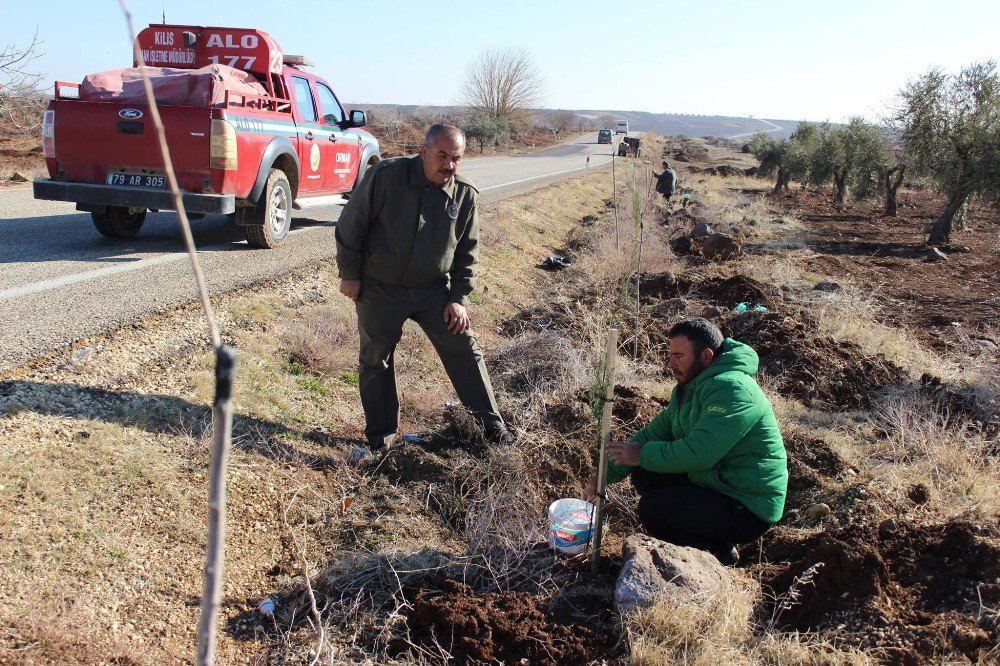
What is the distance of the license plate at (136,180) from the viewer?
7176 mm

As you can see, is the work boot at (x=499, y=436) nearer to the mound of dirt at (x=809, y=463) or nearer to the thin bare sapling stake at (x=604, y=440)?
the thin bare sapling stake at (x=604, y=440)

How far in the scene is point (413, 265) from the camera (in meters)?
4.16

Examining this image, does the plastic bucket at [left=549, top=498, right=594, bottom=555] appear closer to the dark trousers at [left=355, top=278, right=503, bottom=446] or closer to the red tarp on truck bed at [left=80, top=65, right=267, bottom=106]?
the dark trousers at [left=355, top=278, right=503, bottom=446]

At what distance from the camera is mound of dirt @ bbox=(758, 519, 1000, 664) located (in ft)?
9.42

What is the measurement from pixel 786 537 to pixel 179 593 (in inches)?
121

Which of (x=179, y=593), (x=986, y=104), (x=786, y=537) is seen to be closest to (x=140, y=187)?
(x=179, y=593)

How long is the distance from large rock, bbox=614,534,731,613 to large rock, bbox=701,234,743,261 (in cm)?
1038

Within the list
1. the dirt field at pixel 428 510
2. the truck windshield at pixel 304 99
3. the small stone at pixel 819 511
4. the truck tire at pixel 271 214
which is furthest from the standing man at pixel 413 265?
the truck windshield at pixel 304 99

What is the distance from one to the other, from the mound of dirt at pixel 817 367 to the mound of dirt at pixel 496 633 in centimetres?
433

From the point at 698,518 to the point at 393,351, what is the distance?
6.52 feet

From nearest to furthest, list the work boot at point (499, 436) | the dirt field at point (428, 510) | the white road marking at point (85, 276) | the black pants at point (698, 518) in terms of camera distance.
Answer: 1. the dirt field at point (428, 510)
2. the black pants at point (698, 518)
3. the work boot at point (499, 436)
4. the white road marking at point (85, 276)

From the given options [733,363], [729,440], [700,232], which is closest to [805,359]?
[733,363]

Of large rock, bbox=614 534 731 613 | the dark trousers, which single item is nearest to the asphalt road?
the dark trousers

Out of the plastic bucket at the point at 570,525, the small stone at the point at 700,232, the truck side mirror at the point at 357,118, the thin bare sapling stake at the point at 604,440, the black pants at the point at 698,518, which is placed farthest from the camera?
the small stone at the point at 700,232
